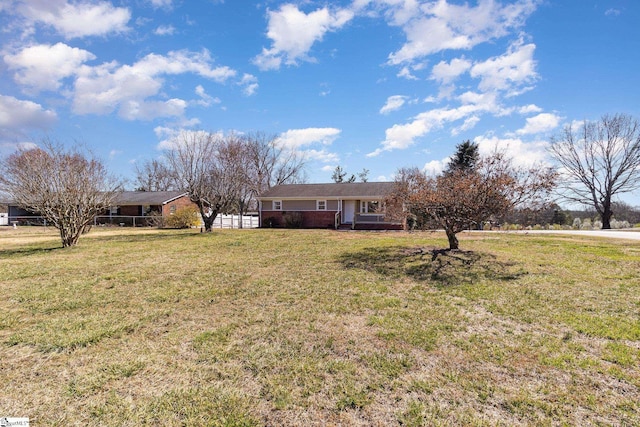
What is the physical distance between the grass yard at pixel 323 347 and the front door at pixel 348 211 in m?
17.6

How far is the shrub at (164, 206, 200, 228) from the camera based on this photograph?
26.7 m

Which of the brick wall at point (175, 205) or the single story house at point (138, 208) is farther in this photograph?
the brick wall at point (175, 205)

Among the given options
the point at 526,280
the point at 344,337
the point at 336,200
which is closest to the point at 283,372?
the point at 344,337

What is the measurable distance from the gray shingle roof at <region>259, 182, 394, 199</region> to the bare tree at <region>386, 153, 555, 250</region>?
12746 millimetres

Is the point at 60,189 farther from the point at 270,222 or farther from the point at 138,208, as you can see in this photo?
the point at 138,208

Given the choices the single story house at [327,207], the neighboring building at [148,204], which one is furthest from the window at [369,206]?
the neighboring building at [148,204]

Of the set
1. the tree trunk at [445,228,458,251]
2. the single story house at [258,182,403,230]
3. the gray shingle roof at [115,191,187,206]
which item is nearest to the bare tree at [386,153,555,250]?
the tree trunk at [445,228,458,251]

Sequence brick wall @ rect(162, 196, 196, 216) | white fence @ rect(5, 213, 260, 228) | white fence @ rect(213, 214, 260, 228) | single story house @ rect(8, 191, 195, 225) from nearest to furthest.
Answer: white fence @ rect(213, 214, 260, 228), white fence @ rect(5, 213, 260, 228), single story house @ rect(8, 191, 195, 225), brick wall @ rect(162, 196, 196, 216)

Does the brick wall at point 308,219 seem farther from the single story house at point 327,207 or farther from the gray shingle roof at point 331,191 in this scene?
the gray shingle roof at point 331,191

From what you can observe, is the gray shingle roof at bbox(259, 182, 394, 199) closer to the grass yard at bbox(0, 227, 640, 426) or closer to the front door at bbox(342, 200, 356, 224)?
the front door at bbox(342, 200, 356, 224)

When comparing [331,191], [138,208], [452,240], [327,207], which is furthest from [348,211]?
[138,208]

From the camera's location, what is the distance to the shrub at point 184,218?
26.7 m

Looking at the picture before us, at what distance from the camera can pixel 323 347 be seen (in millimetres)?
3834

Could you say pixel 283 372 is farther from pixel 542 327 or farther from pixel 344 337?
pixel 542 327
